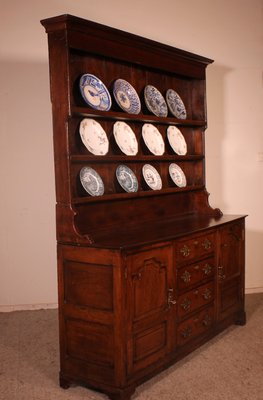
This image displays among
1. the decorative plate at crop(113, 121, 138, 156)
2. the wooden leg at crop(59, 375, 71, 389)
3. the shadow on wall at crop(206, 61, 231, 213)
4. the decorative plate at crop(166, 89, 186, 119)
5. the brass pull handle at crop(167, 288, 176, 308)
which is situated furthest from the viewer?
the shadow on wall at crop(206, 61, 231, 213)

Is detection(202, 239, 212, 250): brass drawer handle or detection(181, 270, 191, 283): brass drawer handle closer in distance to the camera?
detection(181, 270, 191, 283): brass drawer handle

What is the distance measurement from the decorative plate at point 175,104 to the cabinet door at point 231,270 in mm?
891

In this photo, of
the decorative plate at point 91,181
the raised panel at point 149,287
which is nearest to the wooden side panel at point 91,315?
the raised panel at point 149,287

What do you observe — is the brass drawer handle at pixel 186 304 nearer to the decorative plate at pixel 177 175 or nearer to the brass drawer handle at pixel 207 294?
the brass drawer handle at pixel 207 294

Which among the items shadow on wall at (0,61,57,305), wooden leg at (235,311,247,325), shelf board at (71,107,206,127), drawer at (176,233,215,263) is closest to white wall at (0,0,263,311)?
shadow on wall at (0,61,57,305)

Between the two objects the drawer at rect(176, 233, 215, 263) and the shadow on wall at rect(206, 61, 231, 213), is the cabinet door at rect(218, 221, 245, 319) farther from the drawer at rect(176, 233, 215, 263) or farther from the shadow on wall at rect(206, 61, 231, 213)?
the shadow on wall at rect(206, 61, 231, 213)

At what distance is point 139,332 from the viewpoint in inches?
95.7

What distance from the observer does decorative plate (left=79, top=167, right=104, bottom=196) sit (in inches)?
106

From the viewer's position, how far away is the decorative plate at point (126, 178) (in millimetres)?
2961

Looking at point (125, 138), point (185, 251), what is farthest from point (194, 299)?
point (125, 138)

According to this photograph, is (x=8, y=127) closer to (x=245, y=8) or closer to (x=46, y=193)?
(x=46, y=193)

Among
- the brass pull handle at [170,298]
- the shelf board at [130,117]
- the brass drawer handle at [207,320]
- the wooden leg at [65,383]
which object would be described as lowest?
the wooden leg at [65,383]

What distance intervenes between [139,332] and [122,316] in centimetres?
19

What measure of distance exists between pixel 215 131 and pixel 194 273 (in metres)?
1.68
